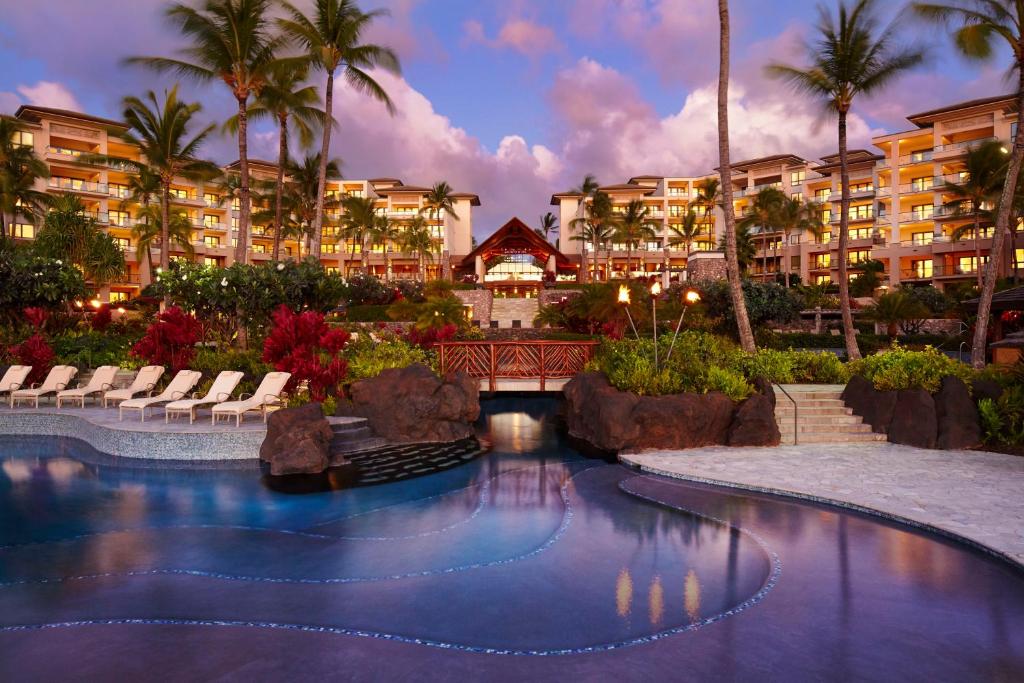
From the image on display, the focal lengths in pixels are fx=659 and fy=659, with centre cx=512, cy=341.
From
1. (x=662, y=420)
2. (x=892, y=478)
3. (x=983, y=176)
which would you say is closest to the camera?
(x=892, y=478)

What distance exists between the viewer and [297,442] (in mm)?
10336

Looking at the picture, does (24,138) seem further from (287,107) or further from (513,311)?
(513,311)

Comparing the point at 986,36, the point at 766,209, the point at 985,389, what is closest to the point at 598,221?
the point at 766,209

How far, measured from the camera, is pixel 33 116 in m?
49.3

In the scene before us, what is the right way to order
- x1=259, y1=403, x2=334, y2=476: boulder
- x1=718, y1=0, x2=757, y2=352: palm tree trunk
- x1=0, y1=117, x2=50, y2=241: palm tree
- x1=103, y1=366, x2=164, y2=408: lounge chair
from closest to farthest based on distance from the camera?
1. x1=259, y1=403, x2=334, y2=476: boulder
2. x1=103, y1=366, x2=164, y2=408: lounge chair
3. x1=718, y1=0, x2=757, y2=352: palm tree trunk
4. x1=0, y1=117, x2=50, y2=241: palm tree

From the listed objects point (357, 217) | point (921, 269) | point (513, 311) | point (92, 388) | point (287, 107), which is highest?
point (357, 217)

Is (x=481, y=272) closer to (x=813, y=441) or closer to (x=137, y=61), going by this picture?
(x=137, y=61)

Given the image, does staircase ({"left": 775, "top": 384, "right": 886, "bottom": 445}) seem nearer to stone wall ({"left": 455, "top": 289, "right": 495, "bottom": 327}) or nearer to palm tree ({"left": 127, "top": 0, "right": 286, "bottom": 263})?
palm tree ({"left": 127, "top": 0, "right": 286, "bottom": 263})

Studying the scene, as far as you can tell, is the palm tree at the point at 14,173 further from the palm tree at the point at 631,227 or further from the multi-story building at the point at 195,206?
the palm tree at the point at 631,227

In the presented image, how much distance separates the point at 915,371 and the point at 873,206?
5222 centimetres

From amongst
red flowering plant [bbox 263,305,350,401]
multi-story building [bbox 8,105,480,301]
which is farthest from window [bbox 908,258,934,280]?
red flowering plant [bbox 263,305,350,401]

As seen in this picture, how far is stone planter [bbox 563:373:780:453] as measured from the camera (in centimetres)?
1158

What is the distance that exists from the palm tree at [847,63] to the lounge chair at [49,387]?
2142 centimetres

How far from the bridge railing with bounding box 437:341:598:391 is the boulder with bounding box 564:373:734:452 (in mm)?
7083
